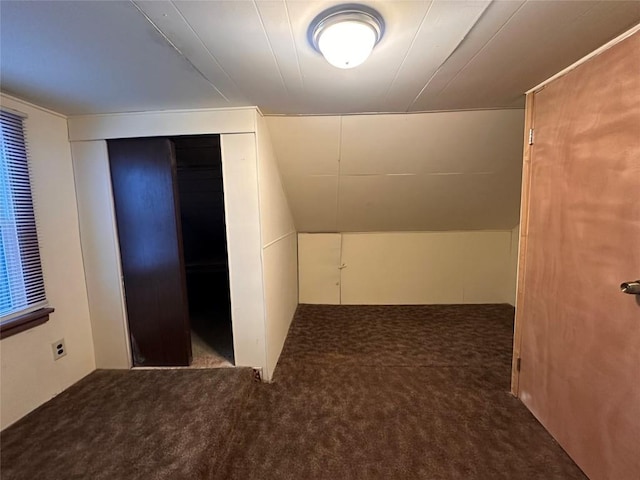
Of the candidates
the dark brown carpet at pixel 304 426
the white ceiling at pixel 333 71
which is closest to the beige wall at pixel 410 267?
the white ceiling at pixel 333 71

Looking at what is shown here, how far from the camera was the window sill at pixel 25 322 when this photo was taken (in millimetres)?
1595

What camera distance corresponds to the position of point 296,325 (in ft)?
10.4

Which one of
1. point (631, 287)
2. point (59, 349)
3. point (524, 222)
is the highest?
point (524, 222)

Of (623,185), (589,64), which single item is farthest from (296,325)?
(589,64)

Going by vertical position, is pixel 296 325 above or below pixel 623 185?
below

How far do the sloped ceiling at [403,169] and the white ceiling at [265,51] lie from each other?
0.38 m

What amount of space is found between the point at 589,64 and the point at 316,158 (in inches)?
69.4

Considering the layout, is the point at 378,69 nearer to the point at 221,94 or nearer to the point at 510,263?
the point at 221,94

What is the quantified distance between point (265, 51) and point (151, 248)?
158cm

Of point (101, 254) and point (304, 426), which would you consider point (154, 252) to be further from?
point (304, 426)

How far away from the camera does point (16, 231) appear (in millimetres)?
1704

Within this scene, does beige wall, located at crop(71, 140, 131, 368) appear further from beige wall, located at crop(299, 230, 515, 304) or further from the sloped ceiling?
beige wall, located at crop(299, 230, 515, 304)

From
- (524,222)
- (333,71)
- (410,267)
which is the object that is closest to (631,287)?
(524,222)

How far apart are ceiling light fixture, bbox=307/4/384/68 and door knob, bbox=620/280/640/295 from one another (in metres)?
1.35
